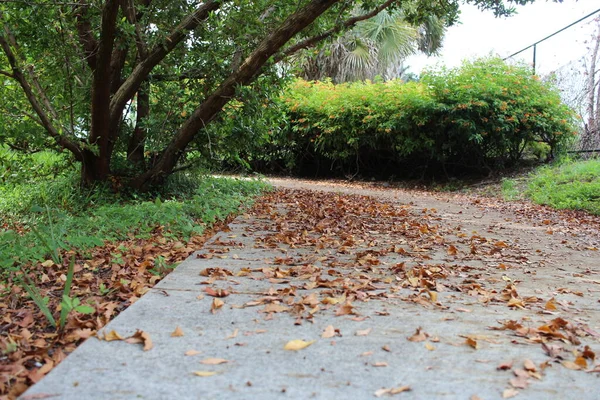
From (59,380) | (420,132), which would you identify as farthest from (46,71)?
(420,132)

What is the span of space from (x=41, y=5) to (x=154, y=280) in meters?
3.69

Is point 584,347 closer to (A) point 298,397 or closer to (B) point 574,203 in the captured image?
(A) point 298,397

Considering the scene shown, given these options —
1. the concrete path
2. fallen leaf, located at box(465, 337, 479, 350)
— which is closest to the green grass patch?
the concrete path

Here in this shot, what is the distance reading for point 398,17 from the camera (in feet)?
59.2

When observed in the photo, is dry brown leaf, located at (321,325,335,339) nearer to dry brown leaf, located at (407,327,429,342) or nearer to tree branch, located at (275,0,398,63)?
dry brown leaf, located at (407,327,429,342)

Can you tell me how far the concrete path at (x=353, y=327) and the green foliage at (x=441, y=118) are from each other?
6351 mm

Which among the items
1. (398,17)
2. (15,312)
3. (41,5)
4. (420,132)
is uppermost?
(398,17)

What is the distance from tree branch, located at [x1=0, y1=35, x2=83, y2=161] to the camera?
5266 mm

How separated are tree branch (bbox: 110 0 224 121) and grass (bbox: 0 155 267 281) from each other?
120 centimetres

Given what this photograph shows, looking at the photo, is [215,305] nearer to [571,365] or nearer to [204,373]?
[204,373]

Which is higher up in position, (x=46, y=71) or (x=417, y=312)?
(x=46, y=71)

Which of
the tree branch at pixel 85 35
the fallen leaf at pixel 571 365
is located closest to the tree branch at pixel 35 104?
the tree branch at pixel 85 35

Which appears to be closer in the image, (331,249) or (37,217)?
(331,249)

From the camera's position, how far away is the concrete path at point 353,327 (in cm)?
172
